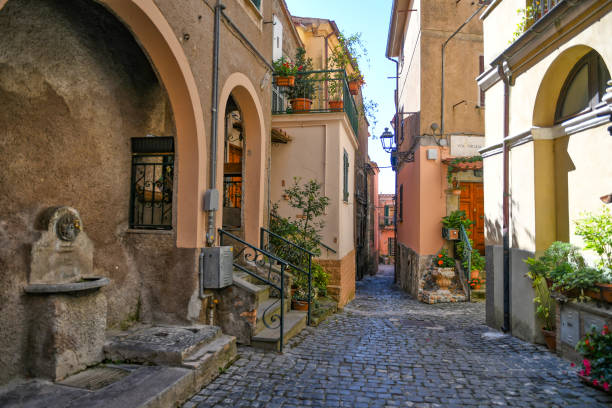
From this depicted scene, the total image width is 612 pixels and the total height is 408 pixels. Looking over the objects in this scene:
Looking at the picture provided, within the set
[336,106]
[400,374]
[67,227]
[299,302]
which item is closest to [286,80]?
[336,106]

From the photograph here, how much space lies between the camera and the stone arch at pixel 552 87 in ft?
17.2

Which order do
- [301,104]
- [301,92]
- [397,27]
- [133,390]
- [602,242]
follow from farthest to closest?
[397,27] → [301,92] → [301,104] → [602,242] → [133,390]

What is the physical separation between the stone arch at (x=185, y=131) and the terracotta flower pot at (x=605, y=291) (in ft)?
14.7

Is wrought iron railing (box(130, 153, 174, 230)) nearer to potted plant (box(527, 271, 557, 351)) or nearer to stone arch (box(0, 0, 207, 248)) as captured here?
stone arch (box(0, 0, 207, 248))

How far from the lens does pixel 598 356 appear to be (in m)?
4.00

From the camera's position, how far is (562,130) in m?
5.49

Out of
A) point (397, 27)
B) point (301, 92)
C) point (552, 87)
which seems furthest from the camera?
point (397, 27)

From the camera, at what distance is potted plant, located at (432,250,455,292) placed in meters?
10.8

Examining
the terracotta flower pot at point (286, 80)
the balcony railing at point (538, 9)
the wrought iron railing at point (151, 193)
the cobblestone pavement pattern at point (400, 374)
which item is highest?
the terracotta flower pot at point (286, 80)

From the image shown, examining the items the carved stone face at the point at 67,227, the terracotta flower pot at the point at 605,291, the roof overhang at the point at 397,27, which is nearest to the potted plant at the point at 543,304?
the terracotta flower pot at the point at 605,291

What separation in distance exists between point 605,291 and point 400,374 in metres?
2.31

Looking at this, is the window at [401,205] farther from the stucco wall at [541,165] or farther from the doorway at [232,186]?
the doorway at [232,186]

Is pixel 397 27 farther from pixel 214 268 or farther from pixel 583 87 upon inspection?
Result: pixel 214 268

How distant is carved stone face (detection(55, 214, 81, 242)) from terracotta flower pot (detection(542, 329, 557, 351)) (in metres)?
5.83
